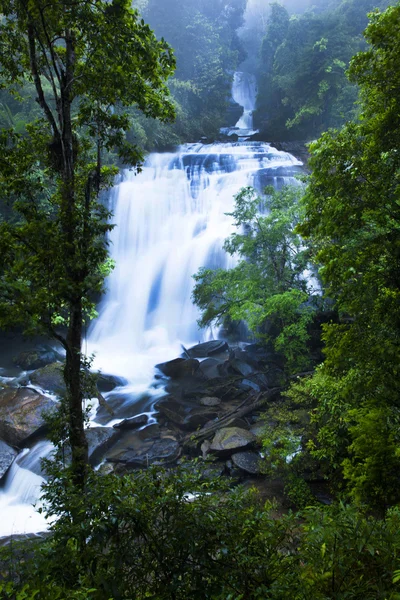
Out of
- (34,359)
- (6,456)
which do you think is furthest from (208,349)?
(6,456)

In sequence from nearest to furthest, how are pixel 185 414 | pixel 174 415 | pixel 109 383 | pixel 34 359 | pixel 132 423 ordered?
pixel 132 423 → pixel 174 415 → pixel 185 414 → pixel 109 383 → pixel 34 359

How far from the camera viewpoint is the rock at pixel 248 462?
862 centimetres

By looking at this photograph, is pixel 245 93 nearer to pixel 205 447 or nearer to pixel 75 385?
pixel 205 447

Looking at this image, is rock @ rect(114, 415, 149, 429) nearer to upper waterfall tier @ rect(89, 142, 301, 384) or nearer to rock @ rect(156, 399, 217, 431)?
rock @ rect(156, 399, 217, 431)

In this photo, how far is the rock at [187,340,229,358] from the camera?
53.4ft

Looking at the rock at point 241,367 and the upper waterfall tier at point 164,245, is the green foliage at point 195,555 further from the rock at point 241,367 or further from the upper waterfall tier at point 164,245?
the upper waterfall tier at point 164,245

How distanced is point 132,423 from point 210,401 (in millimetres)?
2647

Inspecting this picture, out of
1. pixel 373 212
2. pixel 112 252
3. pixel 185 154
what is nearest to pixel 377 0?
pixel 185 154

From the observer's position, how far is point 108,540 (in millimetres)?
2568

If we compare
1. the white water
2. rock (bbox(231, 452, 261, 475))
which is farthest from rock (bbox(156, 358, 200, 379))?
rock (bbox(231, 452, 261, 475))

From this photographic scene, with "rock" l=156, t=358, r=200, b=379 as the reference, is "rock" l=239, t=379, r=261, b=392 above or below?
above

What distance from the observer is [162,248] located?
21391mm

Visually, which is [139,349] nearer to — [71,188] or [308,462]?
[308,462]

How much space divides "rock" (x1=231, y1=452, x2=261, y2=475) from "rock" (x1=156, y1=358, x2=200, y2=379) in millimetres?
5719
